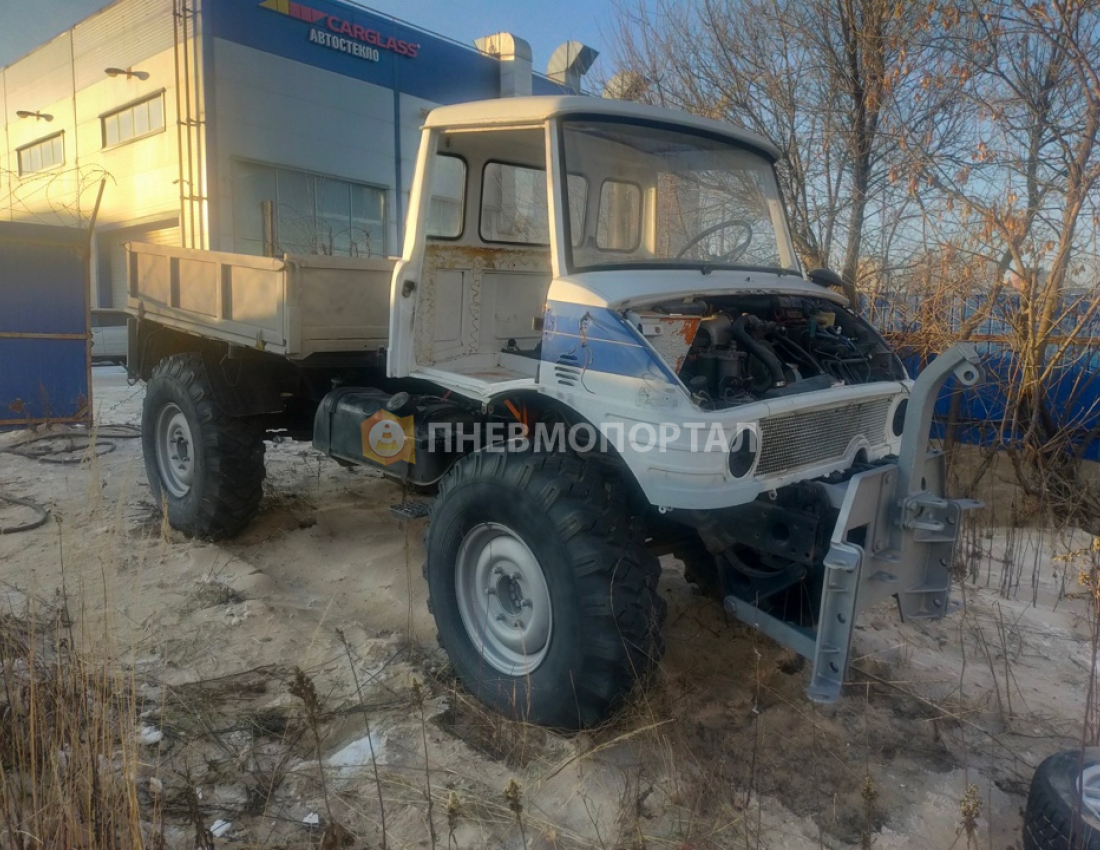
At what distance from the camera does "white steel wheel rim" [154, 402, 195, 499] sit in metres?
5.46

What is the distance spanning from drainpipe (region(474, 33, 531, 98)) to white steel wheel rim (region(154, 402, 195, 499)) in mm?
14678

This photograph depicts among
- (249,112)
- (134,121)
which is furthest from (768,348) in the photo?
(134,121)

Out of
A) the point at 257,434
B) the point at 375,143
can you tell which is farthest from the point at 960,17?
the point at 375,143

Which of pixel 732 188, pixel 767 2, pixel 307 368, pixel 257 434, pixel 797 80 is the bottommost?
pixel 257 434

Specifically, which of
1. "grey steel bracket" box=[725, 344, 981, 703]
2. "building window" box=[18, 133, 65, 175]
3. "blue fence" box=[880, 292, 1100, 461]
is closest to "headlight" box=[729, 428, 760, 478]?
"grey steel bracket" box=[725, 344, 981, 703]

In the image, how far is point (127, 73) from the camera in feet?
55.8

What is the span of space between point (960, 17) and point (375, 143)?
13760 millimetres

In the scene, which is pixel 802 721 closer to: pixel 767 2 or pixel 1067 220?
pixel 1067 220

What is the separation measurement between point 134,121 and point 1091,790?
20.3m

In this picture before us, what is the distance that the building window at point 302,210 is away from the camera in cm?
1570

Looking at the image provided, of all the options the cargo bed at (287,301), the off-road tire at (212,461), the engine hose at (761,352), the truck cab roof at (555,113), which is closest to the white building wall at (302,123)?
the cargo bed at (287,301)

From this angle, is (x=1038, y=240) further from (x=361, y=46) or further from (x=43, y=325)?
(x=361, y=46)

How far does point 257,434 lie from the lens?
521 centimetres

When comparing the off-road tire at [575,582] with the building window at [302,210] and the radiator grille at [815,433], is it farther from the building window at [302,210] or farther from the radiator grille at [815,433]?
the building window at [302,210]
